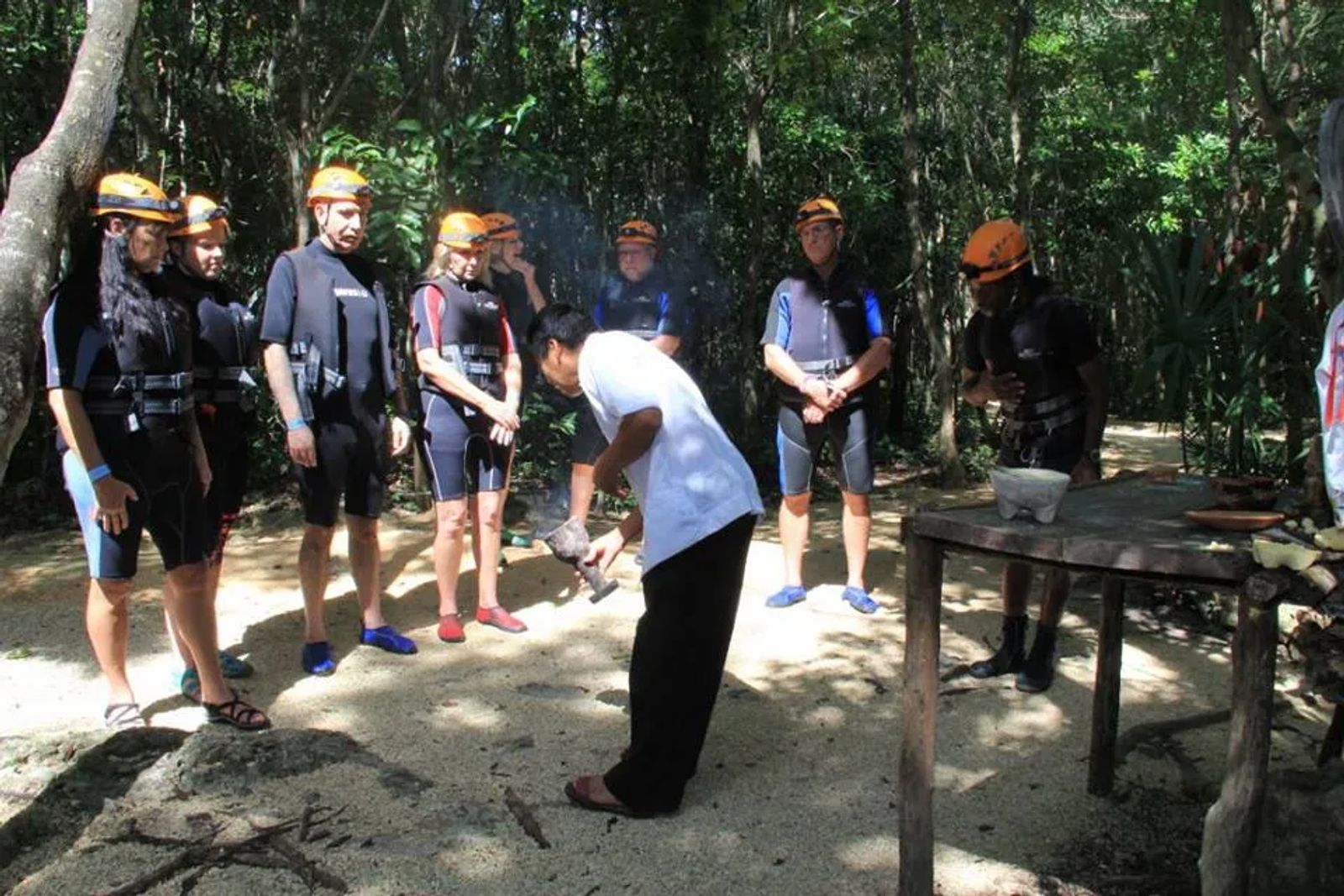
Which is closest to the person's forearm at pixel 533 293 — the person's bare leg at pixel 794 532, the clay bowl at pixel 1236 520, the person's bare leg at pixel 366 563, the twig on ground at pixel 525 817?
the person's bare leg at pixel 794 532

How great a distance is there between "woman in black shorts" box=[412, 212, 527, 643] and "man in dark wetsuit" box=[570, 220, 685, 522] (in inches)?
38.4

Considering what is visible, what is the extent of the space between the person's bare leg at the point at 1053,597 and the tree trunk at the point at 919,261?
5.62m

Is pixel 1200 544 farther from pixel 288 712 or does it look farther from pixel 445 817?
pixel 288 712

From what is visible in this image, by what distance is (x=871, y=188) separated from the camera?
1088 cm

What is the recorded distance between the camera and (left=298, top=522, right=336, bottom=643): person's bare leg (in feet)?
15.3

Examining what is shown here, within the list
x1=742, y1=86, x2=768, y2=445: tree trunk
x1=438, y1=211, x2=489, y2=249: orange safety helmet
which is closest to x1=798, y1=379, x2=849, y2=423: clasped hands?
x1=438, y1=211, x2=489, y2=249: orange safety helmet

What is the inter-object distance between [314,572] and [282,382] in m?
0.83

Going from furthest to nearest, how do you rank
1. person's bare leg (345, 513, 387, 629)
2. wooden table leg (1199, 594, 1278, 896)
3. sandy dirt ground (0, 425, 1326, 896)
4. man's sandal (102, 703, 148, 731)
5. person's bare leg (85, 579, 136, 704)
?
1. person's bare leg (345, 513, 387, 629)
2. man's sandal (102, 703, 148, 731)
3. person's bare leg (85, 579, 136, 704)
4. sandy dirt ground (0, 425, 1326, 896)
5. wooden table leg (1199, 594, 1278, 896)

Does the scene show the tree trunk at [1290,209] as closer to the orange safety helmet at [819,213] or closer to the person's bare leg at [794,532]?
the orange safety helmet at [819,213]

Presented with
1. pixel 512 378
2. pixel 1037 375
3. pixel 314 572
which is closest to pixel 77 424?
pixel 314 572

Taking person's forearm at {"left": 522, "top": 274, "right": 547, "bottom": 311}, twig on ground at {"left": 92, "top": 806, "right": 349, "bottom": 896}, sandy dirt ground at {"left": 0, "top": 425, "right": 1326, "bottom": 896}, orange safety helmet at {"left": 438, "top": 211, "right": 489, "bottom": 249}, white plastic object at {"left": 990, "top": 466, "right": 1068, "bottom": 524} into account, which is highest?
orange safety helmet at {"left": 438, "top": 211, "right": 489, "bottom": 249}

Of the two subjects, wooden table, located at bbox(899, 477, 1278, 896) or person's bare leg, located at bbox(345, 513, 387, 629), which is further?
person's bare leg, located at bbox(345, 513, 387, 629)

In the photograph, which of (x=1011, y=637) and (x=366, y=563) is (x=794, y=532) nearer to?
(x=1011, y=637)

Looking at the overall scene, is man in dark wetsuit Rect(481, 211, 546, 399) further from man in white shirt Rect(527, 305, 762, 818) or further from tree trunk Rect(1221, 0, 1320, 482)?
tree trunk Rect(1221, 0, 1320, 482)
